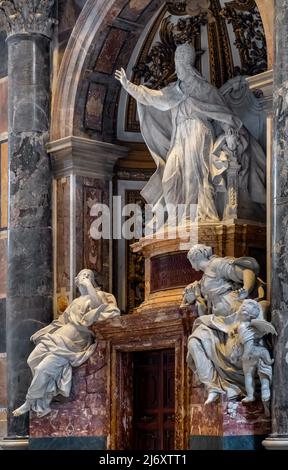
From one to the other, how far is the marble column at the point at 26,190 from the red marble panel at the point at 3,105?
2.71ft

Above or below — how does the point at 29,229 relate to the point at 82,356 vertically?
above

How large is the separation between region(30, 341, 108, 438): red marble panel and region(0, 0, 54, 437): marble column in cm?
91

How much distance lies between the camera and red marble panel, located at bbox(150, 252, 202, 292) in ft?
54.6

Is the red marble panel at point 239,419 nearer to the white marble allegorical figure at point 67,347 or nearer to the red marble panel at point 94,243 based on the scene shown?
the white marble allegorical figure at point 67,347

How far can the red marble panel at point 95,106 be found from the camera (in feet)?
60.3

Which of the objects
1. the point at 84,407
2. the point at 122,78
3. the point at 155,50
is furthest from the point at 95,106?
the point at 84,407

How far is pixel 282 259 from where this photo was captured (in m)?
14.5

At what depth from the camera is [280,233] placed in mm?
14570

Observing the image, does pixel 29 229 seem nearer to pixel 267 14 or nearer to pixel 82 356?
pixel 82 356

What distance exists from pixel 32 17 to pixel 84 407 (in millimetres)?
5192

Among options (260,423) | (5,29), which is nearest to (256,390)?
(260,423)

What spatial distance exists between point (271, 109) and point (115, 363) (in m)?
3.71

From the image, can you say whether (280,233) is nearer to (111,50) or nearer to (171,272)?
(171,272)

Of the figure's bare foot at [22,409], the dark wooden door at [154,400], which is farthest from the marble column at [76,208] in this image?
the dark wooden door at [154,400]
